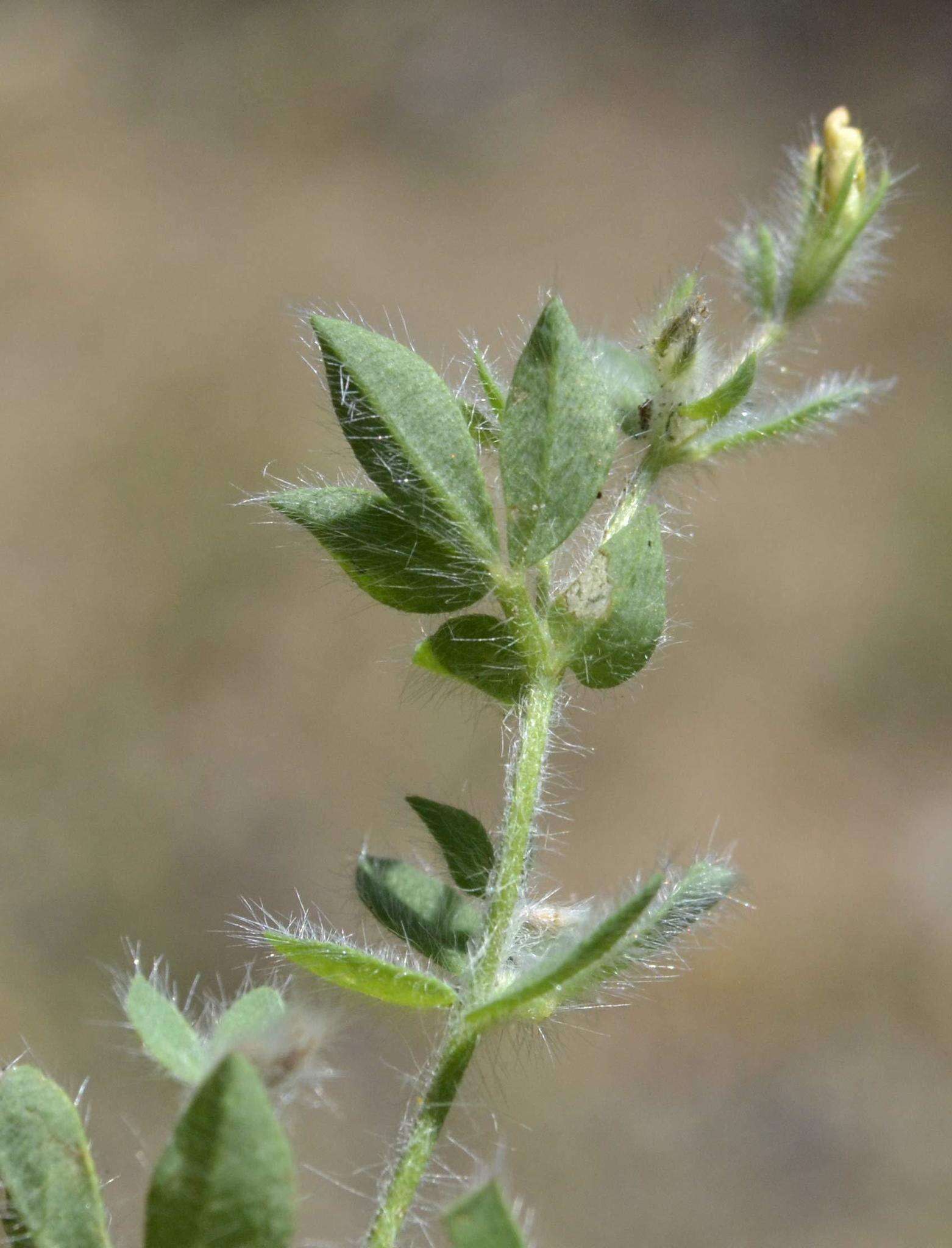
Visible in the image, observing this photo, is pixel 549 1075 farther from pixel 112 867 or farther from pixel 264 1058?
pixel 264 1058

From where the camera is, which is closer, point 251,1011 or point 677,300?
point 251,1011

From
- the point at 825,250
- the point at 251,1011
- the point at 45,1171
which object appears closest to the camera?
the point at 45,1171

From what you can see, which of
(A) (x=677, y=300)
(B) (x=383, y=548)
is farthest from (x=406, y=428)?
(A) (x=677, y=300)

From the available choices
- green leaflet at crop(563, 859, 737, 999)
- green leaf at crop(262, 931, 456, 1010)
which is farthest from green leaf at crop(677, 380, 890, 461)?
green leaf at crop(262, 931, 456, 1010)

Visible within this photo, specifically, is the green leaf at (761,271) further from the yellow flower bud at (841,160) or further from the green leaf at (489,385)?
the green leaf at (489,385)

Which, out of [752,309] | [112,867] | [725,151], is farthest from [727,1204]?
[725,151]

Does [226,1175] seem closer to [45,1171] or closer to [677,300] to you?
[45,1171]
